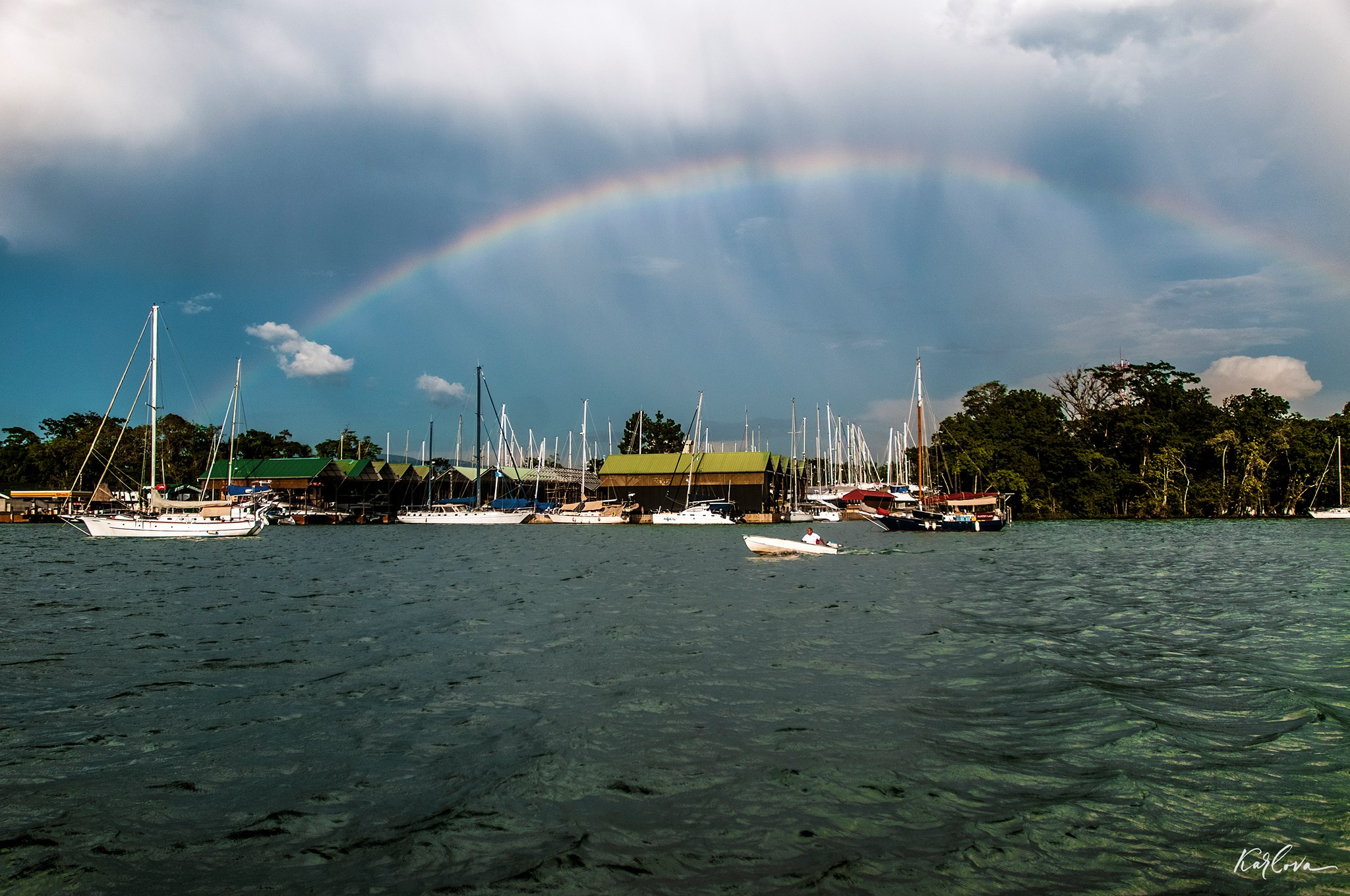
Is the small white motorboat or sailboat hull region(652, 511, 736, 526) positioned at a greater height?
the small white motorboat

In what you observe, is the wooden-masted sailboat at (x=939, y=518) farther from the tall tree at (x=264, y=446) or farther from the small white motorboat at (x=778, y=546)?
the tall tree at (x=264, y=446)

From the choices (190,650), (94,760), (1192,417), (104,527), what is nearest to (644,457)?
(104,527)

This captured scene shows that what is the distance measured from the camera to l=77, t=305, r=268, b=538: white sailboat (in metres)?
55.7

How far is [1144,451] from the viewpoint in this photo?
93.8 metres

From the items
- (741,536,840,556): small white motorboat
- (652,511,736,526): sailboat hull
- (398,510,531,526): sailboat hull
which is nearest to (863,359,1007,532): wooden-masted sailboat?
(652,511,736,526): sailboat hull

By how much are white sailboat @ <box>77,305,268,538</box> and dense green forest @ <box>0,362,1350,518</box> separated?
31.9 m

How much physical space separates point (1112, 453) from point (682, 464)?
52142 millimetres

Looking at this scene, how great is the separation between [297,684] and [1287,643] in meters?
18.4

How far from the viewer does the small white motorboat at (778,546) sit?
4012 centimetres

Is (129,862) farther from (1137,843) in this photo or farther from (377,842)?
(1137,843)
